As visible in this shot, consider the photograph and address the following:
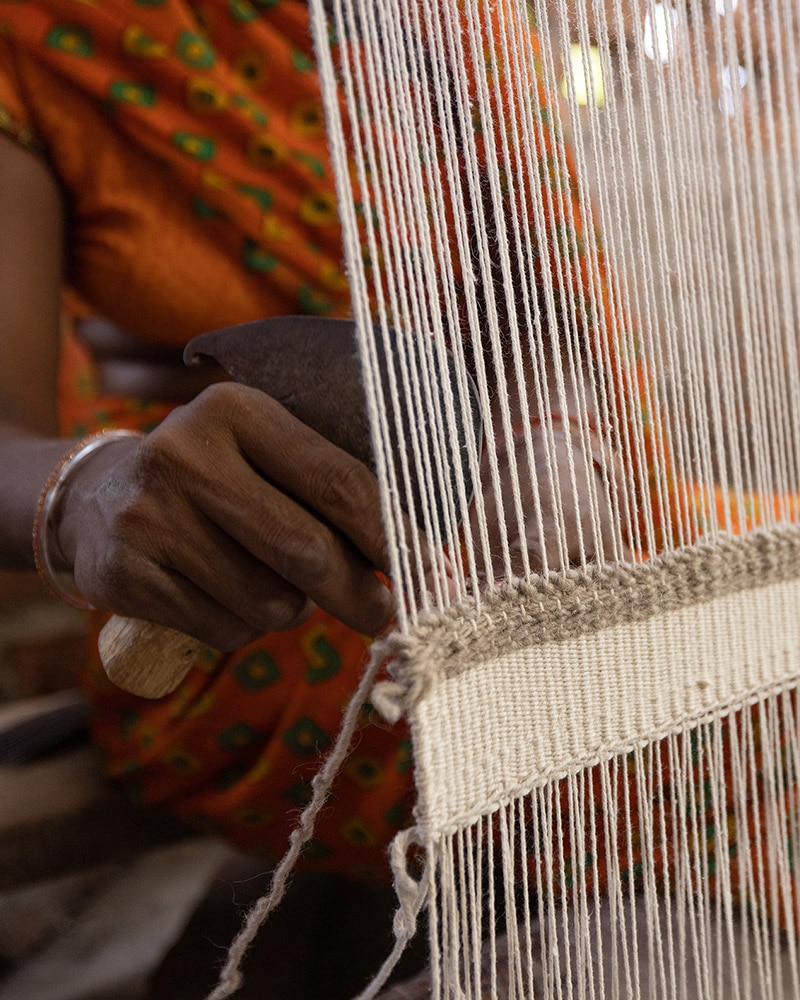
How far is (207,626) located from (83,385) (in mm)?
930

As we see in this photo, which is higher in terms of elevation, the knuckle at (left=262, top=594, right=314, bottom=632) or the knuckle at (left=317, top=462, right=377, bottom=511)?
the knuckle at (left=317, top=462, right=377, bottom=511)

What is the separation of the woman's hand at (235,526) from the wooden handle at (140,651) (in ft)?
0.05

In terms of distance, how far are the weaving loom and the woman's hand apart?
0.03 metres

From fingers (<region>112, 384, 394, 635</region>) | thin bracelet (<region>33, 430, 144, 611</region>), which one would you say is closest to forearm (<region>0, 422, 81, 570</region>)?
thin bracelet (<region>33, 430, 144, 611</region>)

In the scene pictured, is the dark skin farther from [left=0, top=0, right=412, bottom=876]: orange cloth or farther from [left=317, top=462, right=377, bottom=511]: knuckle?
[left=0, top=0, right=412, bottom=876]: orange cloth

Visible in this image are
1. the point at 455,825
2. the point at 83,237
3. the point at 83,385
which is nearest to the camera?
the point at 455,825

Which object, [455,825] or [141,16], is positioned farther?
[141,16]

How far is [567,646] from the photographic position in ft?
1.32

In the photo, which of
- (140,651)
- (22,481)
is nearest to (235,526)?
(140,651)

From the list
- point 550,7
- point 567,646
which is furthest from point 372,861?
point 550,7

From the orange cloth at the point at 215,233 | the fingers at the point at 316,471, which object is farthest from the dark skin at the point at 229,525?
the orange cloth at the point at 215,233

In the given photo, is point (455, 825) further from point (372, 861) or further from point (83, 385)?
point (83, 385)

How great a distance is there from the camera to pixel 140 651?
418 mm

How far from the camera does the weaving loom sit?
354 millimetres
